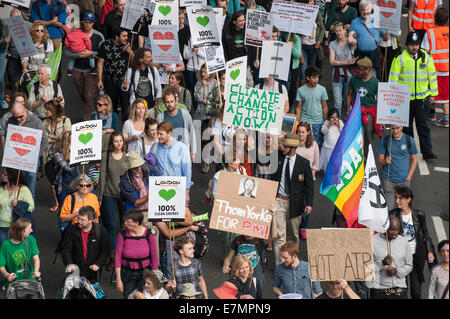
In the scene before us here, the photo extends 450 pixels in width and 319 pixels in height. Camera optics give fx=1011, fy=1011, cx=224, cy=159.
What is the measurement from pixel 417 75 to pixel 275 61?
2171 mm

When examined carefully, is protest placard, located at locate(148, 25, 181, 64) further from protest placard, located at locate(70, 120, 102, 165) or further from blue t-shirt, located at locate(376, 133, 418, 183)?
blue t-shirt, located at locate(376, 133, 418, 183)

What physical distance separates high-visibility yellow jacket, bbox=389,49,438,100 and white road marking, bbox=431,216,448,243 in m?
2.03

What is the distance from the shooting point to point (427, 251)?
1197 centimetres

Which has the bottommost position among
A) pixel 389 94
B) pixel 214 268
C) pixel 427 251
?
pixel 214 268

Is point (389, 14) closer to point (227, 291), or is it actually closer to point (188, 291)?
point (227, 291)

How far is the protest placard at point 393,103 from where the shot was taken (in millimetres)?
13844

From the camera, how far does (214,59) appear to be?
15.1 metres

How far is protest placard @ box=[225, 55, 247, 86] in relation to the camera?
1483 cm

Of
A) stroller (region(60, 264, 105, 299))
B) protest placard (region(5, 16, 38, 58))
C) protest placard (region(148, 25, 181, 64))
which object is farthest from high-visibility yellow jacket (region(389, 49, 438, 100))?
stroller (region(60, 264, 105, 299))

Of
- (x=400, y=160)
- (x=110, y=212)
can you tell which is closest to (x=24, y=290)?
(x=110, y=212)
